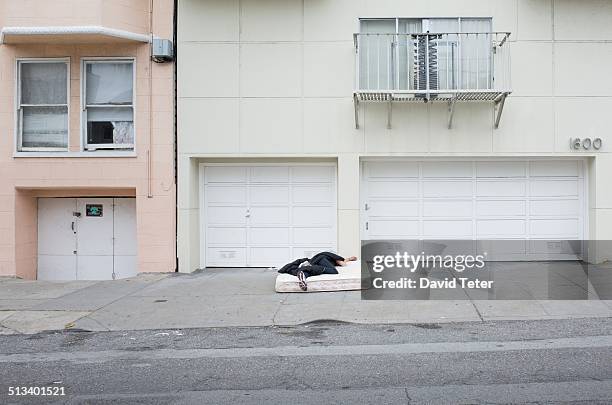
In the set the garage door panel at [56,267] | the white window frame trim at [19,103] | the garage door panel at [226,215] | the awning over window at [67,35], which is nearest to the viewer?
the awning over window at [67,35]

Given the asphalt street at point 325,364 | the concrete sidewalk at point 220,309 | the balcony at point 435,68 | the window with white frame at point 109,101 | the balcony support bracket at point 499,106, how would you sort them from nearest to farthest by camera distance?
1. the asphalt street at point 325,364
2. the concrete sidewalk at point 220,309
3. the balcony support bracket at point 499,106
4. the balcony at point 435,68
5. the window with white frame at point 109,101

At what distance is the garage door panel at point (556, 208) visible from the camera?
43.1 ft

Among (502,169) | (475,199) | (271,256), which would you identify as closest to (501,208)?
(475,199)

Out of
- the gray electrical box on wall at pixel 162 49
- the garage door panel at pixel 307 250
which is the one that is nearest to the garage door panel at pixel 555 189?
the garage door panel at pixel 307 250

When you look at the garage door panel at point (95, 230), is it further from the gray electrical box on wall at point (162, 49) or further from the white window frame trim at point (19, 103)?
the gray electrical box on wall at point (162, 49)

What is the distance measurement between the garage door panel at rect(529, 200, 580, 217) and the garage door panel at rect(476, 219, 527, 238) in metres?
0.38

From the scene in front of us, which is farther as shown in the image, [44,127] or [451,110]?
[44,127]

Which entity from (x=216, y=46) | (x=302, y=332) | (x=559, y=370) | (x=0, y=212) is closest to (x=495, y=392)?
(x=559, y=370)

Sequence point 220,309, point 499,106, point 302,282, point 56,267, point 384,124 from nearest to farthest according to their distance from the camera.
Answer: point 220,309 < point 302,282 < point 499,106 < point 384,124 < point 56,267

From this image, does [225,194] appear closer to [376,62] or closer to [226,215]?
[226,215]

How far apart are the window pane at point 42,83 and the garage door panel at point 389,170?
6.80 metres

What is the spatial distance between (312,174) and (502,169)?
4.10 meters

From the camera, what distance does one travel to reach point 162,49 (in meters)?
12.6

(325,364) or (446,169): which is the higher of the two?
(446,169)
